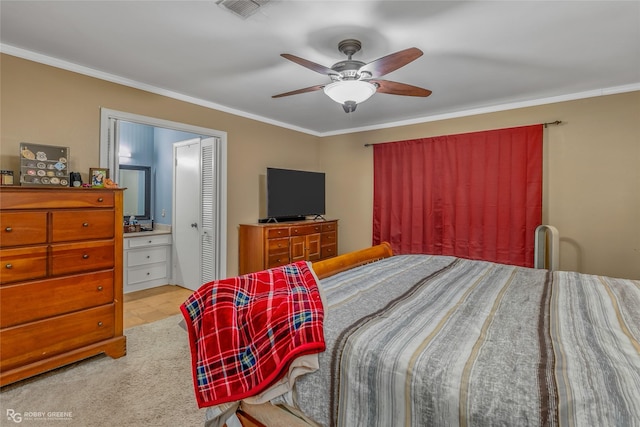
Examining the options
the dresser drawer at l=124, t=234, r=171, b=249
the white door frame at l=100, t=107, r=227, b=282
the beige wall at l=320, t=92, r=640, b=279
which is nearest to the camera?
the white door frame at l=100, t=107, r=227, b=282

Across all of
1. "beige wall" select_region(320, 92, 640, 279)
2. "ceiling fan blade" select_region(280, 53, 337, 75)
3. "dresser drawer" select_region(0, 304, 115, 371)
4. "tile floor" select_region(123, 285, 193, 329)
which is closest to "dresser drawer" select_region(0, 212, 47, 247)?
"dresser drawer" select_region(0, 304, 115, 371)

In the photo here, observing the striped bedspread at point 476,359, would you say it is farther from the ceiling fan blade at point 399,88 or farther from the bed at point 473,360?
the ceiling fan blade at point 399,88

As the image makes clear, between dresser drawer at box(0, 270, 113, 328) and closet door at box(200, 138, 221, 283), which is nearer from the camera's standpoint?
dresser drawer at box(0, 270, 113, 328)

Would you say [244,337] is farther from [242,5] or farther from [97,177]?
[97,177]

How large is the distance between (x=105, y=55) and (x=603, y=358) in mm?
3455

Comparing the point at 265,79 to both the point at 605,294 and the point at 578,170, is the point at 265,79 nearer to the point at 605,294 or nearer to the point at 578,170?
the point at 605,294

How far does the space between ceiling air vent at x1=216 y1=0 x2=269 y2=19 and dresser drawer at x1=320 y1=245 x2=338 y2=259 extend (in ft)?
10.5

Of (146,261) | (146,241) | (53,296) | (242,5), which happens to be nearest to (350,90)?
(242,5)

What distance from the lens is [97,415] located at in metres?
1.86

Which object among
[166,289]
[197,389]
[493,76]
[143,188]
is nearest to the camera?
[197,389]

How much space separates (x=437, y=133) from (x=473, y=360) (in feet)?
11.9

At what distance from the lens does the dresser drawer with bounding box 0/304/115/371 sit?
2.06m

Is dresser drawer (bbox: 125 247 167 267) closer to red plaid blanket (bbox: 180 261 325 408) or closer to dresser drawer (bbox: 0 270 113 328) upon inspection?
dresser drawer (bbox: 0 270 113 328)

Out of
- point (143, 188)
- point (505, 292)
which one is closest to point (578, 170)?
point (505, 292)
